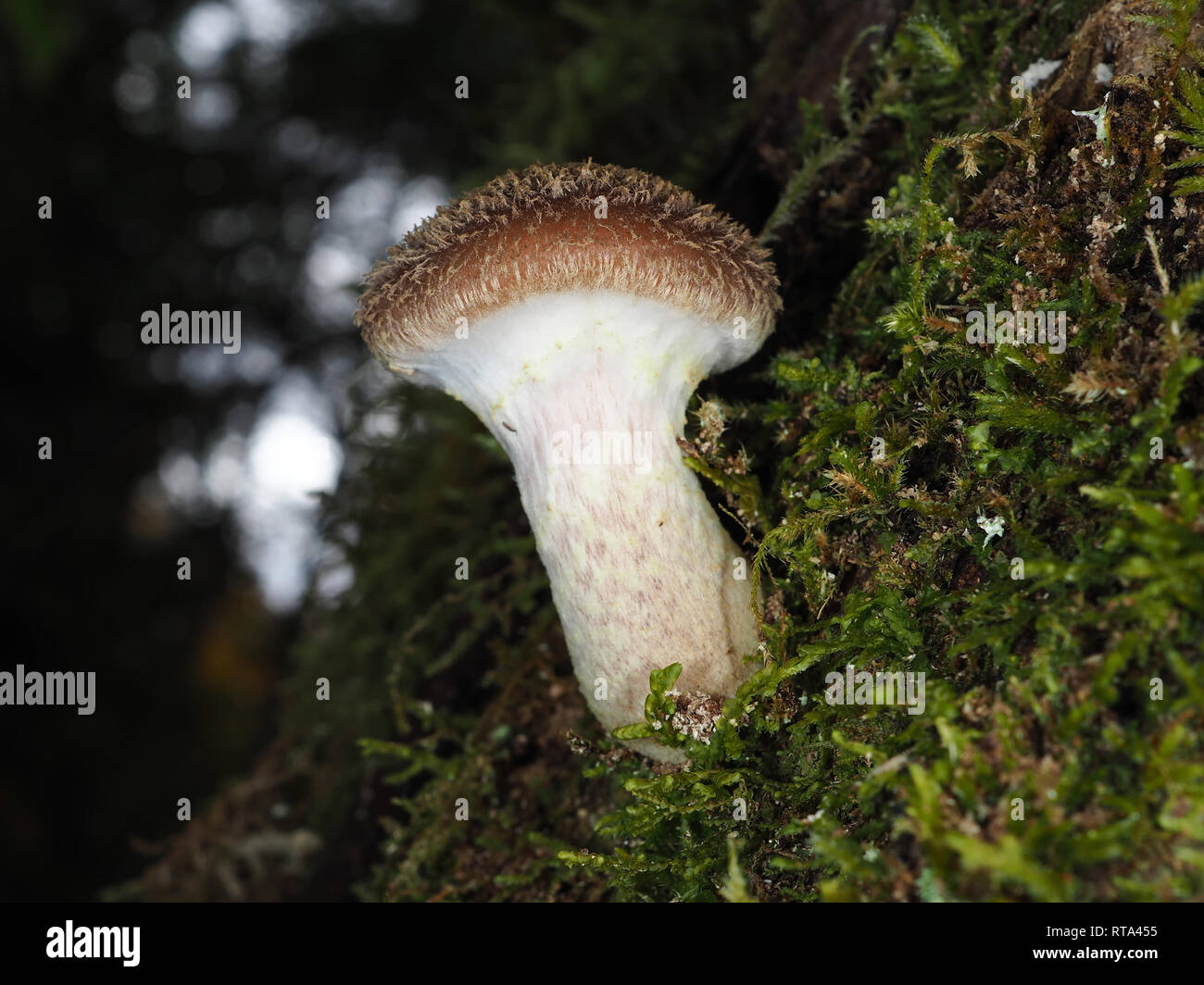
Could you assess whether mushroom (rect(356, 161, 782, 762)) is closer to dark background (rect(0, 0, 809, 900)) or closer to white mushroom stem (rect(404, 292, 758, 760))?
white mushroom stem (rect(404, 292, 758, 760))

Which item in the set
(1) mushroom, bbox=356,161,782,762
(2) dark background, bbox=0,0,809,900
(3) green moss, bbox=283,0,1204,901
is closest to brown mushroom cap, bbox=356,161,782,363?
(1) mushroom, bbox=356,161,782,762

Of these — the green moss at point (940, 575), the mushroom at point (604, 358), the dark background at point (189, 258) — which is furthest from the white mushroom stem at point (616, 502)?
the dark background at point (189, 258)

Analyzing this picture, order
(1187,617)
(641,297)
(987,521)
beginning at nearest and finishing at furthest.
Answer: (1187,617) → (987,521) → (641,297)

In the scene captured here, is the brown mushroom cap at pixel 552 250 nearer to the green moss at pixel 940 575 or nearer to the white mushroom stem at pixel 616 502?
the white mushroom stem at pixel 616 502

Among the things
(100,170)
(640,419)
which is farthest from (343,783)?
(100,170)

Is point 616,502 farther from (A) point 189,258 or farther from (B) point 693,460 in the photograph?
(A) point 189,258
